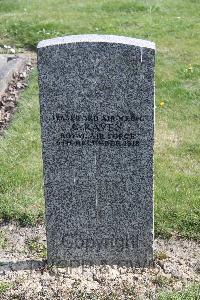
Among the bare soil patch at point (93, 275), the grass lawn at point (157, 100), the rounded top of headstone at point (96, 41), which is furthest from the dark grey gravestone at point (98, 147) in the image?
the grass lawn at point (157, 100)

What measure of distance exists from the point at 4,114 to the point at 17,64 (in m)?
1.70

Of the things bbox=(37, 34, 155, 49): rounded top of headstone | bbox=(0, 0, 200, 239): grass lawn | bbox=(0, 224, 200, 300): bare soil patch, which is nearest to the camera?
bbox=(37, 34, 155, 49): rounded top of headstone

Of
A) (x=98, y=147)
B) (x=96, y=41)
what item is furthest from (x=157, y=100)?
(x=96, y=41)

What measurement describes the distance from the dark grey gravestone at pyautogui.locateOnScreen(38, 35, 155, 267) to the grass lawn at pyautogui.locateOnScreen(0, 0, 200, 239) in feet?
2.61

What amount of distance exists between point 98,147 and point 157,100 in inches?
158

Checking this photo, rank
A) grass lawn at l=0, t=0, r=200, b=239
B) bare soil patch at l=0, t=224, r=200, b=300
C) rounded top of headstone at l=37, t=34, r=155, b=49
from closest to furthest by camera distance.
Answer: rounded top of headstone at l=37, t=34, r=155, b=49, bare soil patch at l=0, t=224, r=200, b=300, grass lawn at l=0, t=0, r=200, b=239

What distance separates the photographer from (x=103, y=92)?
14.7 feet

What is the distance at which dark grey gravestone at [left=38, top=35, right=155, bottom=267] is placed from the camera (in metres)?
4.39

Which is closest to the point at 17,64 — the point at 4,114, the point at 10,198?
the point at 4,114

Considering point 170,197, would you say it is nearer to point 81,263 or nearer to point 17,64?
point 81,263

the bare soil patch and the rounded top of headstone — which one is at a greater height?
the rounded top of headstone

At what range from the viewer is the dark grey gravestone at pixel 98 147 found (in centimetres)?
439

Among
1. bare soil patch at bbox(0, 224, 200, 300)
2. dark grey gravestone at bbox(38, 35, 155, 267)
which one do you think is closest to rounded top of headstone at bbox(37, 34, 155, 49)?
dark grey gravestone at bbox(38, 35, 155, 267)

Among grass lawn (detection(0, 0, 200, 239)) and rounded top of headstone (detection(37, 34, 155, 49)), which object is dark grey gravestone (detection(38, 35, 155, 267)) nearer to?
rounded top of headstone (detection(37, 34, 155, 49))
